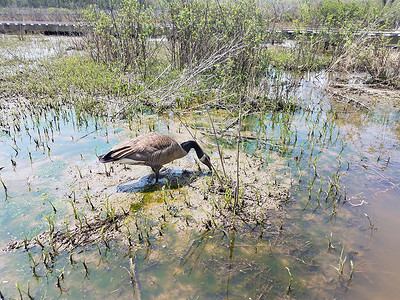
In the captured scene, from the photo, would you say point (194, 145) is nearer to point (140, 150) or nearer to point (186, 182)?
point (186, 182)

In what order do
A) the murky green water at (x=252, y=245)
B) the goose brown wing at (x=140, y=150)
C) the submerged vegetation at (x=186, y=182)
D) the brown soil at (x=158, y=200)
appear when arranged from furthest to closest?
the goose brown wing at (x=140, y=150), the brown soil at (x=158, y=200), the submerged vegetation at (x=186, y=182), the murky green water at (x=252, y=245)

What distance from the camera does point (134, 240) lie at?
3902 millimetres

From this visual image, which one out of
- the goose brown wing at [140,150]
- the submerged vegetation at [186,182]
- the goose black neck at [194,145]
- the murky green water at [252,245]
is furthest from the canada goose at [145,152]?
the murky green water at [252,245]

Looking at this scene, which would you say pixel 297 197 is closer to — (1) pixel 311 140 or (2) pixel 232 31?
(1) pixel 311 140

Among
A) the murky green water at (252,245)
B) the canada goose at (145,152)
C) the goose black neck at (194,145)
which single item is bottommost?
the murky green water at (252,245)

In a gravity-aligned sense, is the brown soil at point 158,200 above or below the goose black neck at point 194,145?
below

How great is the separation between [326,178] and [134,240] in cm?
377

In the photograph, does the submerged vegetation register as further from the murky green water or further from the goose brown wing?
the goose brown wing

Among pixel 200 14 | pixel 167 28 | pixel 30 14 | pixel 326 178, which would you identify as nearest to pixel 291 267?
pixel 326 178

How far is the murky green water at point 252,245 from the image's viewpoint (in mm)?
3266

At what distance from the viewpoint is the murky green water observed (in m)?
3.27

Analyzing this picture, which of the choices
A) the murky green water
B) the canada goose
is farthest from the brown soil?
the canada goose

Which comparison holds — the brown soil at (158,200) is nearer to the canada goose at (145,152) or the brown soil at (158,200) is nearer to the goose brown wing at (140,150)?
the canada goose at (145,152)

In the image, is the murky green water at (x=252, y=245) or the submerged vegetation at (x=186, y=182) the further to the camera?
the submerged vegetation at (x=186, y=182)
